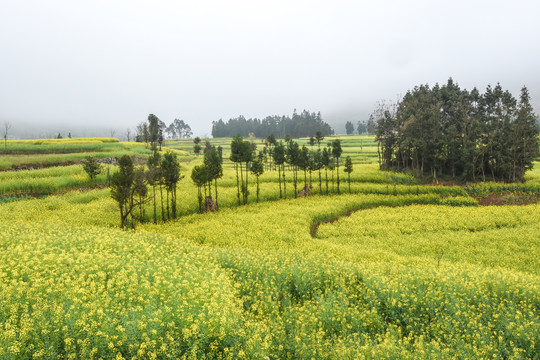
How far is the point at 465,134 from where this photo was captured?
5284 centimetres

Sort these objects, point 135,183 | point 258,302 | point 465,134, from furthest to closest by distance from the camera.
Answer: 1. point 465,134
2. point 135,183
3. point 258,302

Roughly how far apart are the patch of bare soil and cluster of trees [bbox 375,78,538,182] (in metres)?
7.52

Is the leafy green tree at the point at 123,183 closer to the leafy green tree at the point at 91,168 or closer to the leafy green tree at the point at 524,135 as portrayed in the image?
the leafy green tree at the point at 91,168

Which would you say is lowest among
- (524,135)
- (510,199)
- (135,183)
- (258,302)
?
(510,199)

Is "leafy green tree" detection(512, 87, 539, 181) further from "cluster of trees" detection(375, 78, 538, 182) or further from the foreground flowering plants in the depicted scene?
the foreground flowering plants

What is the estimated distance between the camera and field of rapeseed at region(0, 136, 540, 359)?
7.43 metres

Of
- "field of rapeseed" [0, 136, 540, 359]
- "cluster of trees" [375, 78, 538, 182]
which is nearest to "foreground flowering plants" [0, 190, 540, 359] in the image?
"field of rapeseed" [0, 136, 540, 359]

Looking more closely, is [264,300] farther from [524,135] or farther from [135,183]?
[524,135]

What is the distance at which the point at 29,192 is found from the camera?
39594mm

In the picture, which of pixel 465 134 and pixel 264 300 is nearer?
pixel 264 300

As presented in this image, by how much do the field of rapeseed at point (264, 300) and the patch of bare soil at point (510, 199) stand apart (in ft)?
57.6

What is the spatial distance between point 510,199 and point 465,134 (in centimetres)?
1700

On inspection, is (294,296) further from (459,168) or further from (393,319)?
(459,168)

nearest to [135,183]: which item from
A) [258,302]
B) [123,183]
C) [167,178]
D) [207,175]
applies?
[123,183]
